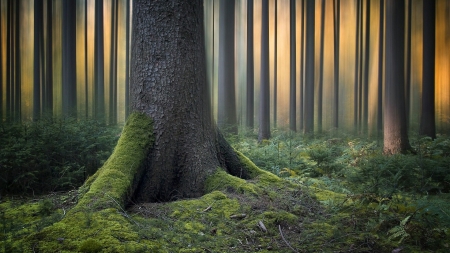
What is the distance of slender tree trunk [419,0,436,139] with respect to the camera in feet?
50.0

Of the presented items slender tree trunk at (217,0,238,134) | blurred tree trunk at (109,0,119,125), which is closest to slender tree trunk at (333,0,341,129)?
slender tree trunk at (217,0,238,134)

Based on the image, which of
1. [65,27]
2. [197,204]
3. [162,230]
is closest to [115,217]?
[162,230]

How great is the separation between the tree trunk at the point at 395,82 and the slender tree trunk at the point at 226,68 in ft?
22.5

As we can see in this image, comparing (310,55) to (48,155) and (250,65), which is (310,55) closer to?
(250,65)

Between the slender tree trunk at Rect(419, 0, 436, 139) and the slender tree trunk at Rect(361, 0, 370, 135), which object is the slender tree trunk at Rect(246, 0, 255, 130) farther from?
the slender tree trunk at Rect(419, 0, 436, 139)

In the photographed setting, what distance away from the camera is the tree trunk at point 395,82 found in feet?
37.7

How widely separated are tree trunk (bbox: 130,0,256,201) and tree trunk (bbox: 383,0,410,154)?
8700 millimetres

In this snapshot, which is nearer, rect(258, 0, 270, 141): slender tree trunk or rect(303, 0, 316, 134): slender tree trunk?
rect(258, 0, 270, 141): slender tree trunk

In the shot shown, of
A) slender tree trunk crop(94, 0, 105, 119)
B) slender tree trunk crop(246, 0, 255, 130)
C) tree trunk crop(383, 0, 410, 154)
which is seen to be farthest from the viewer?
slender tree trunk crop(94, 0, 105, 119)

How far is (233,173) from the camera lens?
6070 millimetres

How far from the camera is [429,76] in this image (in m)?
15.4

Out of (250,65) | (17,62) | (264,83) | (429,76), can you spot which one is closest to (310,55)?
(250,65)

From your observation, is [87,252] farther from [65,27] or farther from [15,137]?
[65,27]

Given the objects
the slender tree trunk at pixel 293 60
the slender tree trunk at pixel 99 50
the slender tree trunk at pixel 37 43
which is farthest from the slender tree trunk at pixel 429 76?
the slender tree trunk at pixel 37 43
